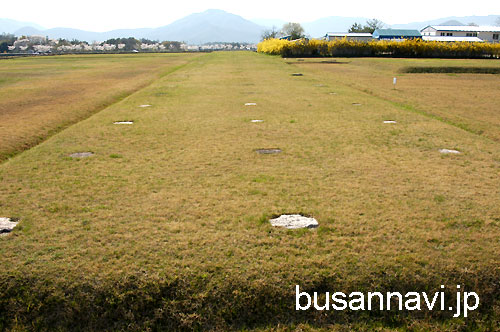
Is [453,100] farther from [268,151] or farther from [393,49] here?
[393,49]

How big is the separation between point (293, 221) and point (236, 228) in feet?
2.93

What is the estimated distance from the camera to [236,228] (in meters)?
5.58

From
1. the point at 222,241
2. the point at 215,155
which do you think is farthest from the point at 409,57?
the point at 222,241

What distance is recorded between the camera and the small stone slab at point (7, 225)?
566 cm

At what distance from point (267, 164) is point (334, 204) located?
249 cm

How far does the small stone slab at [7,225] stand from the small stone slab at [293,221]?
3.86 m

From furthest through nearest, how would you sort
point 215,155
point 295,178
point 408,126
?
point 408,126 < point 215,155 < point 295,178

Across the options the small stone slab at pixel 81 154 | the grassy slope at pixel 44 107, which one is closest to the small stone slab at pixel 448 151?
the small stone slab at pixel 81 154

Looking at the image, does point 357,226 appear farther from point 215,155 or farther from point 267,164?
point 215,155

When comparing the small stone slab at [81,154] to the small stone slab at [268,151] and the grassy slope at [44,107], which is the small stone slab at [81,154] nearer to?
the grassy slope at [44,107]

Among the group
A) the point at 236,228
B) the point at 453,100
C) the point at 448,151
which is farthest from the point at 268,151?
the point at 453,100

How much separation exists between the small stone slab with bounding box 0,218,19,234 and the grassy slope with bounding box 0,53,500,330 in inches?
8.0

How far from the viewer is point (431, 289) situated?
449cm

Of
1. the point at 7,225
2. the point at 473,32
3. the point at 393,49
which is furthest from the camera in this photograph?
the point at 473,32
